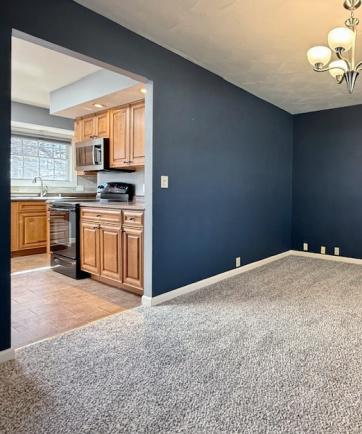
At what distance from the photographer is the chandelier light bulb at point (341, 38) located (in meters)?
2.01

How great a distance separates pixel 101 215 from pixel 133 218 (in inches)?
22.0

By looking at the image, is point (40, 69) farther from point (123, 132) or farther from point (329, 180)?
point (329, 180)

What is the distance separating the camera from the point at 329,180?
16.6ft

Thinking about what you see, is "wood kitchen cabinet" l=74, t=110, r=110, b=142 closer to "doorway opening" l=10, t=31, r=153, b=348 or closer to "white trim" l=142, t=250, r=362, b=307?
"doorway opening" l=10, t=31, r=153, b=348

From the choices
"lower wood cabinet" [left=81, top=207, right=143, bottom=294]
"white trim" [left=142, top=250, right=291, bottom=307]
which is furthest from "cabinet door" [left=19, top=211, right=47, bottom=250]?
"white trim" [left=142, top=250, right=291, bottom=307]

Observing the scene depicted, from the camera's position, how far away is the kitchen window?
18.9 feet

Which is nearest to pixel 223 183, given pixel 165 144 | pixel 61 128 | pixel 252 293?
pixel 165 144

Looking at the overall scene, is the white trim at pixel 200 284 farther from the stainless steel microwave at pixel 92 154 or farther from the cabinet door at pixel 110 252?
the stainless steel microwave at pixel 92 154

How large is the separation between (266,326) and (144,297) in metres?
1.16

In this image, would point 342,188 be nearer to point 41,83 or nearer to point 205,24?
point 205,24

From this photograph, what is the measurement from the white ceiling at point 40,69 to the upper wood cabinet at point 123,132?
572 mm

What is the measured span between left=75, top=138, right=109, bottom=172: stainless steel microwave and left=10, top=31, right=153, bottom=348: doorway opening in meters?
0.01

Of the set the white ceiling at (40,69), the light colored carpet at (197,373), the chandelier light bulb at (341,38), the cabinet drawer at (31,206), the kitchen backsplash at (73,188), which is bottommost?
the light colored carpet at (197,373)

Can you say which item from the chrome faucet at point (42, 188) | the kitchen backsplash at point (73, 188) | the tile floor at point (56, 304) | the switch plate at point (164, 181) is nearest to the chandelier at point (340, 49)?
the switch plate at point (164, 181)
